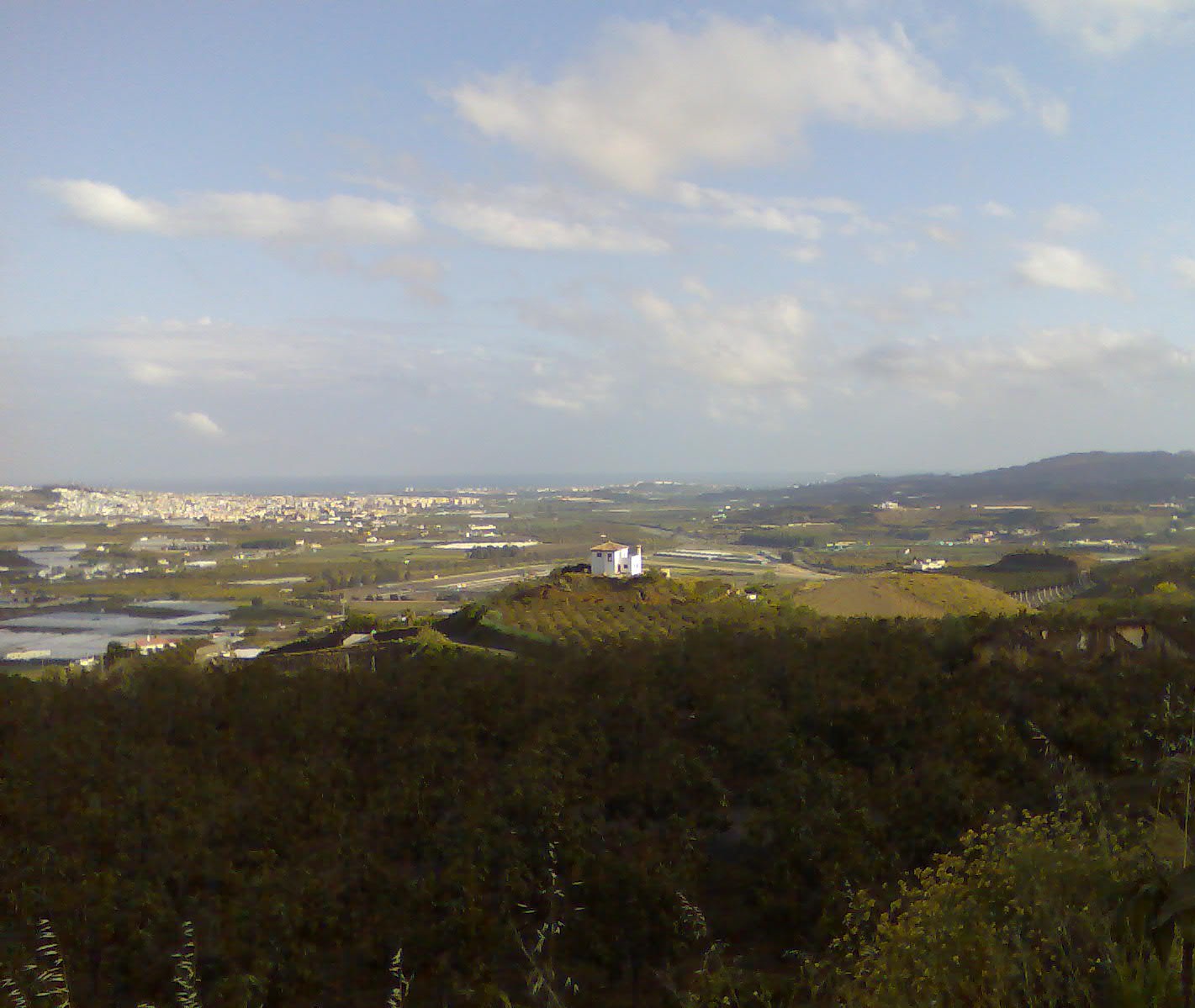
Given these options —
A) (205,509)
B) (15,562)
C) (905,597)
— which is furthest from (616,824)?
(205,509)

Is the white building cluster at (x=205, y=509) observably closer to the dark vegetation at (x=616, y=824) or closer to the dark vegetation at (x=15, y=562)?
the dark vegetation at (x=15, y=562)

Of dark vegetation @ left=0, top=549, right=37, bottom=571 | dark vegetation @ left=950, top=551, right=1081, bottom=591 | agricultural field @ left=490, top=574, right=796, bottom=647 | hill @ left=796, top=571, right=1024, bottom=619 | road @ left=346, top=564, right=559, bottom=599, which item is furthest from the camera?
dark vegetation @ left=0, top=549, right=37, bottom=571

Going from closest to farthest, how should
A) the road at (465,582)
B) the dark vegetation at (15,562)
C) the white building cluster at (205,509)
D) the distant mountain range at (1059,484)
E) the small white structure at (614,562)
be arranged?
the small white structure at (614,562) < the road at (465,582) < the dark vegetation at (15,562) < the distant mountain range at (1059,484) < the white building cluster at (205,509)

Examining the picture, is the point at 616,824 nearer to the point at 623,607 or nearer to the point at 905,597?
the point at 623,607

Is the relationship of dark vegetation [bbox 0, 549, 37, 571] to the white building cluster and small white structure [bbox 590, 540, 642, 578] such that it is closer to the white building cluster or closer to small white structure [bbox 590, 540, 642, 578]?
the white building cluster

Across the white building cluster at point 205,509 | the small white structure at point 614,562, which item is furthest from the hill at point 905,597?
the white building cluster at point 205,509

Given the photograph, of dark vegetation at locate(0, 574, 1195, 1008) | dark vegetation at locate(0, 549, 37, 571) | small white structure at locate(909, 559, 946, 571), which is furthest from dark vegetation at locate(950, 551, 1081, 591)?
dark vegetation at locate(0, 549, 37, 571)

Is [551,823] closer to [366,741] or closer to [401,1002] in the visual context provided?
[401,1002]
